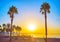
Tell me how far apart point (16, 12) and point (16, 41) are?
8.04 meters

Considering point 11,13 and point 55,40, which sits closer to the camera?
point 11,13

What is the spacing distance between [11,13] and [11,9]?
0.81m

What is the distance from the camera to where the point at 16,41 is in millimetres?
40156

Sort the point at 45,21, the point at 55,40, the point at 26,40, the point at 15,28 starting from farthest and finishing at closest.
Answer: the point at 15,28
the point at 26,40
the point at 55,40
the point at 45,21

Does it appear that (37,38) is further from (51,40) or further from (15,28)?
(15,28)

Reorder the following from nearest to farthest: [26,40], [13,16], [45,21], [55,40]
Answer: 1. [45,21]
2. [13,16]
3. [55,40]
4. [26,40]

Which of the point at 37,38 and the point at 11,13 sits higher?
the point at 11,13

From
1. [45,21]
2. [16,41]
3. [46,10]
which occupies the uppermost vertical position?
[46,10]

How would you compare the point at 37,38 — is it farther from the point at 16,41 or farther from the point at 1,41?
the point at 1,41

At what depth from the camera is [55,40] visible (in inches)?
1535

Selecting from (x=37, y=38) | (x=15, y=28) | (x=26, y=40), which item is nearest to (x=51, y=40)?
(x=37, y=38)

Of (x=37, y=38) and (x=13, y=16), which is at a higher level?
(x=13, y=16)

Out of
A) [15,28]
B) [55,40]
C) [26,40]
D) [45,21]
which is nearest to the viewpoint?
[45,21]

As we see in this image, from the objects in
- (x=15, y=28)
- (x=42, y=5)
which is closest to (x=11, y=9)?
(x=42, y=5)
